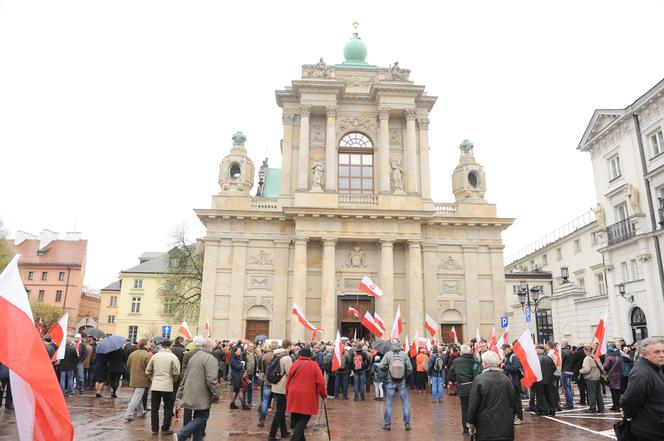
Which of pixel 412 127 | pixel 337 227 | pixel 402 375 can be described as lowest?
pixel 402 375

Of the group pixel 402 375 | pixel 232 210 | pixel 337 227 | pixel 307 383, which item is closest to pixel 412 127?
pixel 337 227

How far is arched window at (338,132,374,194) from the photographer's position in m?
31.8

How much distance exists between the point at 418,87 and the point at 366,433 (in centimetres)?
2653

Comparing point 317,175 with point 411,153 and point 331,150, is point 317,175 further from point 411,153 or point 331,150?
point 411,153

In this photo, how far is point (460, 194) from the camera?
31750 mm

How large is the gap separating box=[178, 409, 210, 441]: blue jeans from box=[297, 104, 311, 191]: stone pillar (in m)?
22.3

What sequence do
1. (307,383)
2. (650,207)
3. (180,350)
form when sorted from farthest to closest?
(650,207)
(180,350)
(307,383)

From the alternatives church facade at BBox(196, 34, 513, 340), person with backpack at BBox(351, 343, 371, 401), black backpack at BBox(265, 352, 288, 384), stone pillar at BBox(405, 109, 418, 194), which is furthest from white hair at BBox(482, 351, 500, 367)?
stone pillar at BBox(405, 109, 418, 194)

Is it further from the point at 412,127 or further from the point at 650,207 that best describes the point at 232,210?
the point at 650,207

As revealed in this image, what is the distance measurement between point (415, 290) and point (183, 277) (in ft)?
78.0

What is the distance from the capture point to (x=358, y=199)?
96.3ft

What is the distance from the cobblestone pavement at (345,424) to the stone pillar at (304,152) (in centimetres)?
1785

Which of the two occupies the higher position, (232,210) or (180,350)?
(232,210)

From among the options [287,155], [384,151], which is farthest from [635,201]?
[287,155]
